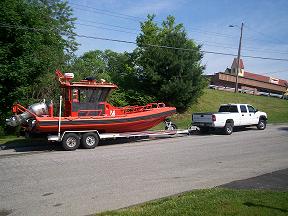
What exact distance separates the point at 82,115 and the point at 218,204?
10.3 m

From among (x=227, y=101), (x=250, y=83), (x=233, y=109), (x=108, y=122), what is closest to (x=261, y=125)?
(x=233, y=109)

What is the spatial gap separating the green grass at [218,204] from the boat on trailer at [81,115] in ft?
27.4

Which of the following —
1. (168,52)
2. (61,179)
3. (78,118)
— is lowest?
(61,179)

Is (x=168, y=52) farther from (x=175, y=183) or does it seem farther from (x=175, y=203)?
(x=175, y=203)

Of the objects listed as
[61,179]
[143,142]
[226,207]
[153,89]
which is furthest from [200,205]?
[153,89]

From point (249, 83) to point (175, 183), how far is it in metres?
74.3

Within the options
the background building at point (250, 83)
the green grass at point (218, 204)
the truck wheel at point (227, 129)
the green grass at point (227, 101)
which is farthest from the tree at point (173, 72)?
the background building at point (250, 83)

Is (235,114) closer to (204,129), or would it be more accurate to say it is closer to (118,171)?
(204,129)

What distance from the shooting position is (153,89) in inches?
1130

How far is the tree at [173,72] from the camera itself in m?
28.1

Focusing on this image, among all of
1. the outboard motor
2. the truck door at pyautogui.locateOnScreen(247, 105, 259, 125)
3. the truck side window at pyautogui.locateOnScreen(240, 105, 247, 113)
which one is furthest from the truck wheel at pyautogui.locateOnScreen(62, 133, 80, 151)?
the truck door at pyautogui.locateOnScreen(247, 105, 259, 125)

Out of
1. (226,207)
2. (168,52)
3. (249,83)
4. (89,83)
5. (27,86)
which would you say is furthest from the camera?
(249,83)

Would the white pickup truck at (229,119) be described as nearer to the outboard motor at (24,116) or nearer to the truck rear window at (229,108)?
the truck rear window at (229,108)

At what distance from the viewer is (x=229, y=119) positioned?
2080 centimetres
